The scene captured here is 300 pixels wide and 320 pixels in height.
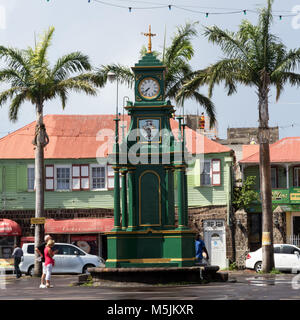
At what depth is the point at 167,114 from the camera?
25.9 m

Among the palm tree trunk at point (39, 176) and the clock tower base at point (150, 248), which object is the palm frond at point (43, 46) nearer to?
the palm tree trunk at point (39, 176)

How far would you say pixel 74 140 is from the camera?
151ft

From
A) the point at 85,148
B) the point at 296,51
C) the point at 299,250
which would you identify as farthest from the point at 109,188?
the point at 296,51

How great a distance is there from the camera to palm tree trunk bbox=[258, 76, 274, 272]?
32094 mm

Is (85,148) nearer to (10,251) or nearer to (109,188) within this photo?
(109,188)

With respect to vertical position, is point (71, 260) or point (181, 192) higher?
point (181, 192)

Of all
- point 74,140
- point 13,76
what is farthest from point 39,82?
point 74,140

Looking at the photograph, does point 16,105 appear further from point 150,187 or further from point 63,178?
point 150,187

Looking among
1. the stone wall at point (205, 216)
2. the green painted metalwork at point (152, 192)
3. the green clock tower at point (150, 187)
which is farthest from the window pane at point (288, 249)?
the green clock tower at point (150, 187)

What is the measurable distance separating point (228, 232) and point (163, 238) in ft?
60.5

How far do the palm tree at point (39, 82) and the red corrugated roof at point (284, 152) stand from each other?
13037 millimetres

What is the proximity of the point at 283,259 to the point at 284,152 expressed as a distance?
11.1 meters

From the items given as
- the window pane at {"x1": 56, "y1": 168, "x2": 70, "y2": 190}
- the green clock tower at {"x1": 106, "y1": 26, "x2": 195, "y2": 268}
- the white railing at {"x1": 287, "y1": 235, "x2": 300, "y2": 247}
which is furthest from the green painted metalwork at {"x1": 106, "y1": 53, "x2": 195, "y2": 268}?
the window pane at {"x1": 56, "y1": 168, "x2": 70, "y2": 190}

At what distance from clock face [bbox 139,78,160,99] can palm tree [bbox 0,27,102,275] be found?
9.58 metres
